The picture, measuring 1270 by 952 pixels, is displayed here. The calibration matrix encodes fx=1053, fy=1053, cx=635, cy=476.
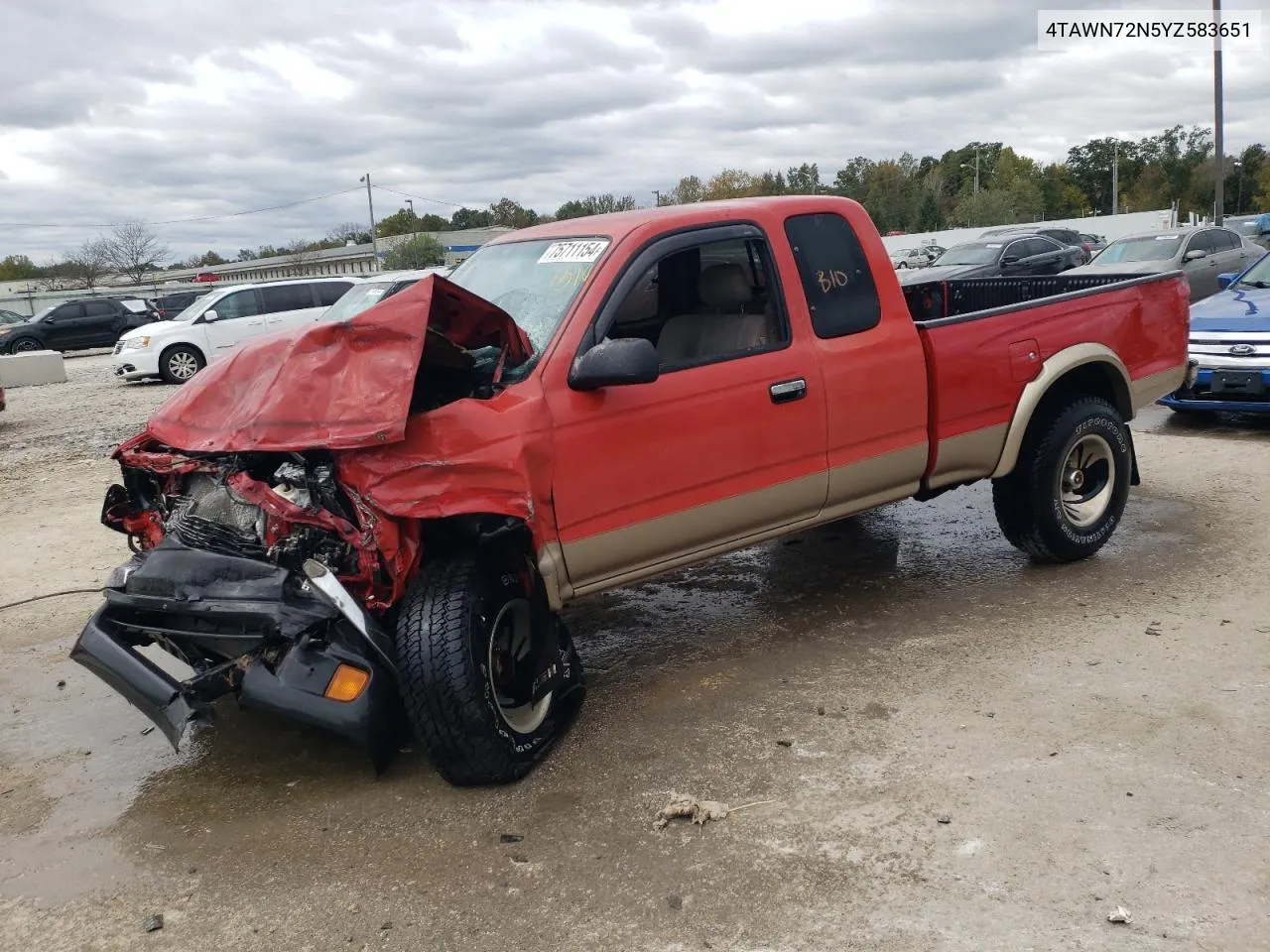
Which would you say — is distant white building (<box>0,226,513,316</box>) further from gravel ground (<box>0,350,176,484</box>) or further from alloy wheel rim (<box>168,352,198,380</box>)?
alloy wheel rim (<box>168,352,198,380</box>)

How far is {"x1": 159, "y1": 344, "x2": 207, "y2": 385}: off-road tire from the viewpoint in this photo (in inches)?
714

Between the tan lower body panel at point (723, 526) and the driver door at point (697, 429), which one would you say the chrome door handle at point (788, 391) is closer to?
the driver door at point (697, 429)

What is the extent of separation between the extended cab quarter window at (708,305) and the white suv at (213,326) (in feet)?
45.9

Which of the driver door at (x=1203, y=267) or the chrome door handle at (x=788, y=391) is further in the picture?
the driver door at (x=1203, y=267)

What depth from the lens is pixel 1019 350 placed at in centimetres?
530

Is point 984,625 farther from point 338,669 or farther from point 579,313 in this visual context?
point 338,669

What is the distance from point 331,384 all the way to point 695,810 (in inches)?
76.2

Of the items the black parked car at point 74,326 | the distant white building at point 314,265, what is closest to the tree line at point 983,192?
the distant white building at point 314,265

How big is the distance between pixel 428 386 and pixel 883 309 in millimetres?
2193

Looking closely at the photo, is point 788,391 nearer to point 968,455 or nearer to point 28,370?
point 968,455

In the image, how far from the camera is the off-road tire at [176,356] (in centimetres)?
1812

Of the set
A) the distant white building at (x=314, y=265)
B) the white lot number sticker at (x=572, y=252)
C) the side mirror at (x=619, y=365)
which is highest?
the distant white building at (x=314, y=265)

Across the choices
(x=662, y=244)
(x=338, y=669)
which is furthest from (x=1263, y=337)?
(x=338, y=669)

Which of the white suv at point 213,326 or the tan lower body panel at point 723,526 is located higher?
the white suv at point 213,326
